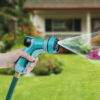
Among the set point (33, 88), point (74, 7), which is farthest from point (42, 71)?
point (74, 7)

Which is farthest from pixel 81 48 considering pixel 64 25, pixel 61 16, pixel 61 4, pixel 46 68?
pixel 64 25

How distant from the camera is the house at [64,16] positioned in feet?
58.0

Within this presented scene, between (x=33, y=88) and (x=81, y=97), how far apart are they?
3475 millimetres

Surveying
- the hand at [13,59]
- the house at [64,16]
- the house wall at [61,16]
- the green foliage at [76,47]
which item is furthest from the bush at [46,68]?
the house wall at [61,16]

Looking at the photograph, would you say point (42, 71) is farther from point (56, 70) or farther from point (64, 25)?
point (64, 25)

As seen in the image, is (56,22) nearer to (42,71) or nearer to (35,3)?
(35,3)

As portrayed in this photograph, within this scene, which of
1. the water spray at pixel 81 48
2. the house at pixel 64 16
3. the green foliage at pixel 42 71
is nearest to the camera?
the water spray at pixel 81 48

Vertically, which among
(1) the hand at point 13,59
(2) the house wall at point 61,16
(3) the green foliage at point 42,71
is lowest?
(3) the green foliage at point 42,71

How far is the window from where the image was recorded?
63.4ft

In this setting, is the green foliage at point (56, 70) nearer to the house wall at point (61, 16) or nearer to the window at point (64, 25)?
the house wall at point (61, 16)

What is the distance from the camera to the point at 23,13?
34250 mm

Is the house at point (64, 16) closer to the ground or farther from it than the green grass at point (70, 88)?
farther from it

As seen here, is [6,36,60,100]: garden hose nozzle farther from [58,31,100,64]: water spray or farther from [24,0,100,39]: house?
[24,0,100,39]: house

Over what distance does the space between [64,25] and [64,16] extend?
59 centimetres
